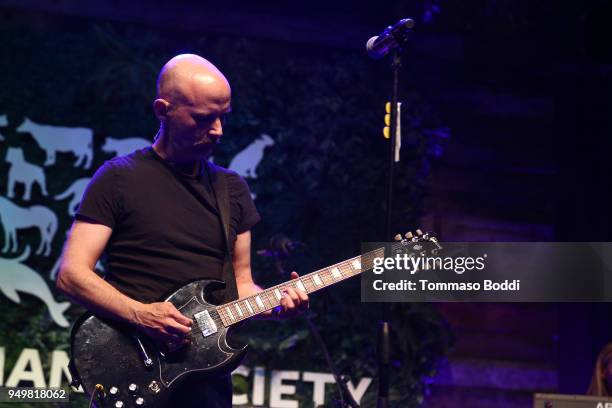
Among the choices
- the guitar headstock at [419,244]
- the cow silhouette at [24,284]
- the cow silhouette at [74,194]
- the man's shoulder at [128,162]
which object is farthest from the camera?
the cow silhouette at [74,194]

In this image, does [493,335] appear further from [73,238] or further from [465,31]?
[73,238]

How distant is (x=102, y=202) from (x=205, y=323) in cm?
62

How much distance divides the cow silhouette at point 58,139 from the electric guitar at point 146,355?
2.97 metres

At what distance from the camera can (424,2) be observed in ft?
20.2

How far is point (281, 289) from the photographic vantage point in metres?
3.35

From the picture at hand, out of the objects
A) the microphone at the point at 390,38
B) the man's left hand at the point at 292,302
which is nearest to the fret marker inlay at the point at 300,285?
the man's left hand at the point at 292,302

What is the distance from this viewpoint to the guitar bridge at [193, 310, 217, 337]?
3088mm

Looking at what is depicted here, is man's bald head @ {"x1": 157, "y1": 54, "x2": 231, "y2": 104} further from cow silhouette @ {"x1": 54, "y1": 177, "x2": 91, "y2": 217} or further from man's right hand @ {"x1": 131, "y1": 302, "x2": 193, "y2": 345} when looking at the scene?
cow silhouette @ {"x1": 54, "y1": 177, "x2": 91, "y2": 217}

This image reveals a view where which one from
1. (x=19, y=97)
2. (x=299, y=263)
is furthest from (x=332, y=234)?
(x=19, y=97)

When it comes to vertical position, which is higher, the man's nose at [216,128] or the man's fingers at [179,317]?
the man's nose at [216,128]

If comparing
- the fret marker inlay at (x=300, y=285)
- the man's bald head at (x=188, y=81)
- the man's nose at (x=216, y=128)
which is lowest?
the fret marker inlay at (x=300, y=285)

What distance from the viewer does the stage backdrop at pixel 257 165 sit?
5645 millimetres

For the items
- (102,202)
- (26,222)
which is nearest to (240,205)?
(102,202)

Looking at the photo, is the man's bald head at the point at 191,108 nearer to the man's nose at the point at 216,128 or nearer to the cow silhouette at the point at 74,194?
the man's nose at the point at 216,128
